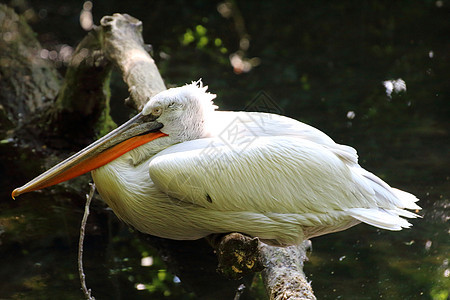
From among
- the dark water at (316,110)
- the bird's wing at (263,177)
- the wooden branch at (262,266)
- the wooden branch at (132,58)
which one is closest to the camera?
the wooden branch at (262,266)

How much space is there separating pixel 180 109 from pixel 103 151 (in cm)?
50

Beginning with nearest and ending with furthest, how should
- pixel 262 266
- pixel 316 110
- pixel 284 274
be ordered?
pixel 262 266 → pixel 284 274 → pixel 316 110

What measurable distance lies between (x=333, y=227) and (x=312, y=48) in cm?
559

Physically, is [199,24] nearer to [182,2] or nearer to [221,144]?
[182,2]

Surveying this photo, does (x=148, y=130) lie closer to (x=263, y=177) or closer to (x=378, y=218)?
(x=263, y=177)

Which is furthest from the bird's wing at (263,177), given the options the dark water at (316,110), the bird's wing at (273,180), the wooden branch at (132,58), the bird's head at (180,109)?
the wooden branch at (132,58)

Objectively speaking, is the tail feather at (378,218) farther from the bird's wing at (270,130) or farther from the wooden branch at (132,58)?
the wooden branch at (132,58)

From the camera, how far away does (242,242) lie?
3.11 meters

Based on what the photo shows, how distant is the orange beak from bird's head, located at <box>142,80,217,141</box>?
53 mm

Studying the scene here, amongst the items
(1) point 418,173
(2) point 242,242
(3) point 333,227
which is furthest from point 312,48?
(2) point 242,242

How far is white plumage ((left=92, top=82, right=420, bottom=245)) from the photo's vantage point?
340 centimetres

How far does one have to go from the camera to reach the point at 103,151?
145 inches

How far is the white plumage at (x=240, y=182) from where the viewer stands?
11.2 ft

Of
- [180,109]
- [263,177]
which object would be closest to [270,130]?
[263,177]
